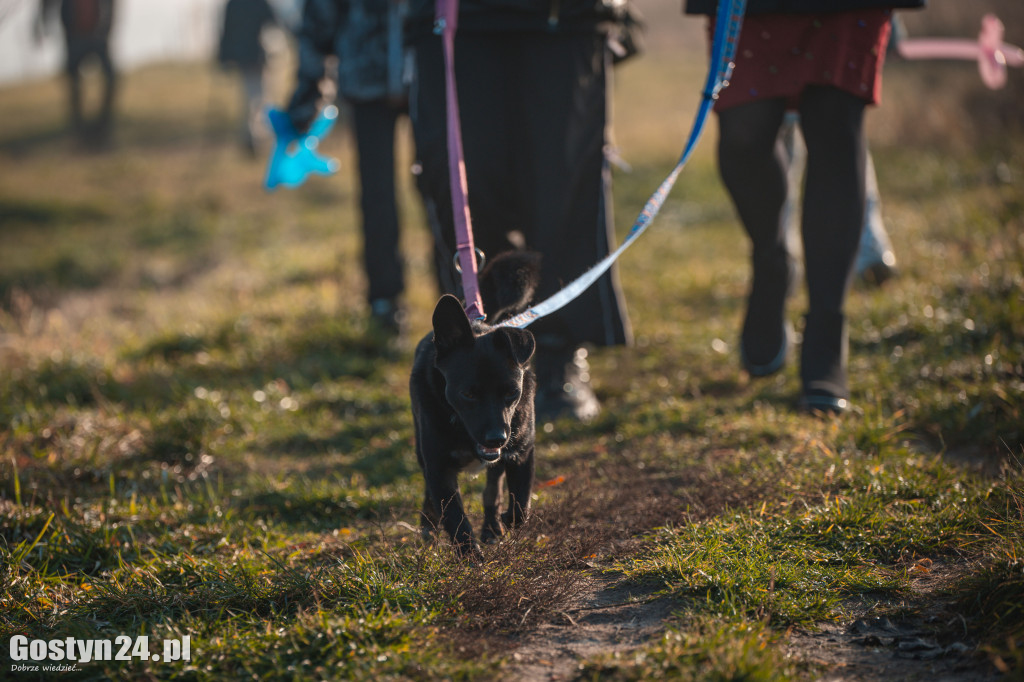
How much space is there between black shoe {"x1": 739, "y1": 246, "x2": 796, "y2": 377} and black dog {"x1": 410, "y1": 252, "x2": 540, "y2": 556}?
4.52 feet

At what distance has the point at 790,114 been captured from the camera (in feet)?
11.8

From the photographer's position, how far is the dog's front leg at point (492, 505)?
99.0 inches

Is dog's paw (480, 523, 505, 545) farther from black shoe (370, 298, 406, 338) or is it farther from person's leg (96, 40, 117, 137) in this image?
person's leg (96, 40, 117, 137)

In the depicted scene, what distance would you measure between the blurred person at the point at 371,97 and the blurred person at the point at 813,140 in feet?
6.39

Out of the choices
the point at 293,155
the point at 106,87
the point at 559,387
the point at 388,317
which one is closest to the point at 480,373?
the point at 559,387

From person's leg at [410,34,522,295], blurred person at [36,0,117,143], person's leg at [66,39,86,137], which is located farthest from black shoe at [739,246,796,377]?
person's leg at [66,39,86,137]

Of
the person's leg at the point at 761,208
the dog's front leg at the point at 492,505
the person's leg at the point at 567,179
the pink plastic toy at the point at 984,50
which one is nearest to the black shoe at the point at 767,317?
the person's leg at the point at 761,208

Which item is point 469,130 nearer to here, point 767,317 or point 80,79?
point 767,317

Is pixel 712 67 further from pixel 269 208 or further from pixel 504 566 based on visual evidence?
pixel 269 208

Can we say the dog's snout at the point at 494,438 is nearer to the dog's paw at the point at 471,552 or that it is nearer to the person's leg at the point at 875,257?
the dog's paw at the point at 471,552

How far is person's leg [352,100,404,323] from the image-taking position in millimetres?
4941

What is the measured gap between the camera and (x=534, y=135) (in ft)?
10.9

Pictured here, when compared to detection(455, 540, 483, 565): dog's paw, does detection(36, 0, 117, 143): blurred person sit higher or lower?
higher

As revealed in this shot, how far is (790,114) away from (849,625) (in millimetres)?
2243
